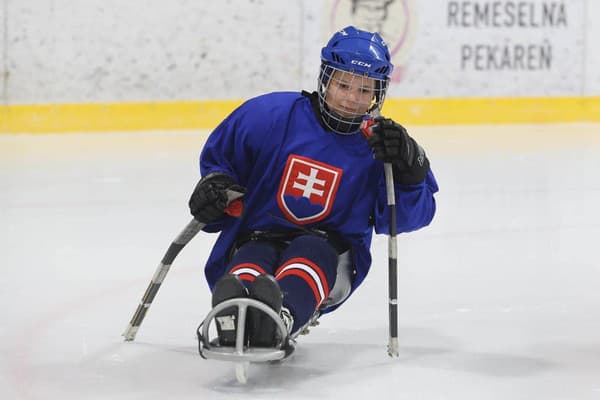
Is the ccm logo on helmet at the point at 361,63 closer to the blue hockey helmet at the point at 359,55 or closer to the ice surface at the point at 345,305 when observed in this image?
the blue hockey helmet at the point at 359,55

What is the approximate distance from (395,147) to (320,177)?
0.22 m

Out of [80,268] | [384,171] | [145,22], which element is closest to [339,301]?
[384,171]

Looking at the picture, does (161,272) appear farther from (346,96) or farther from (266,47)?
(266,47)

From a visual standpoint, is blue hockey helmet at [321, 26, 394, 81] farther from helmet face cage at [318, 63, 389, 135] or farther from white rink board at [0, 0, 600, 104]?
white rink board at [0, 0, 600, 104]

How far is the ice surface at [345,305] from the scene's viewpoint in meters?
2.68

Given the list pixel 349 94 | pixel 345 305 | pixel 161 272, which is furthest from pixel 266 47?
pixel 349 94

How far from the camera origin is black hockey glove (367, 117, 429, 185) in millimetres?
2652

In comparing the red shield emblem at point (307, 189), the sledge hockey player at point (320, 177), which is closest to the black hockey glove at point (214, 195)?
the sledge hockey player at point (320, 177)

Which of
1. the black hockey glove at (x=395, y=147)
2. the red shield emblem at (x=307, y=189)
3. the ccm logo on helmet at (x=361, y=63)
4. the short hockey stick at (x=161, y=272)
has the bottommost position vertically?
the short hockey stick at (x=161, y=272)

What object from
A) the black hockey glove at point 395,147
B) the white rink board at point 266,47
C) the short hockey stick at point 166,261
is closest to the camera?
the black hockey glove at point 395,147

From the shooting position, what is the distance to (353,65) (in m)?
2.72

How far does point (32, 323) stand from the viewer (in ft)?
10.5

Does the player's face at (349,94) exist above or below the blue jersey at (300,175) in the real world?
above

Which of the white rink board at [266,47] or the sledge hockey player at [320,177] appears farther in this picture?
the white rink board at [266,47]
